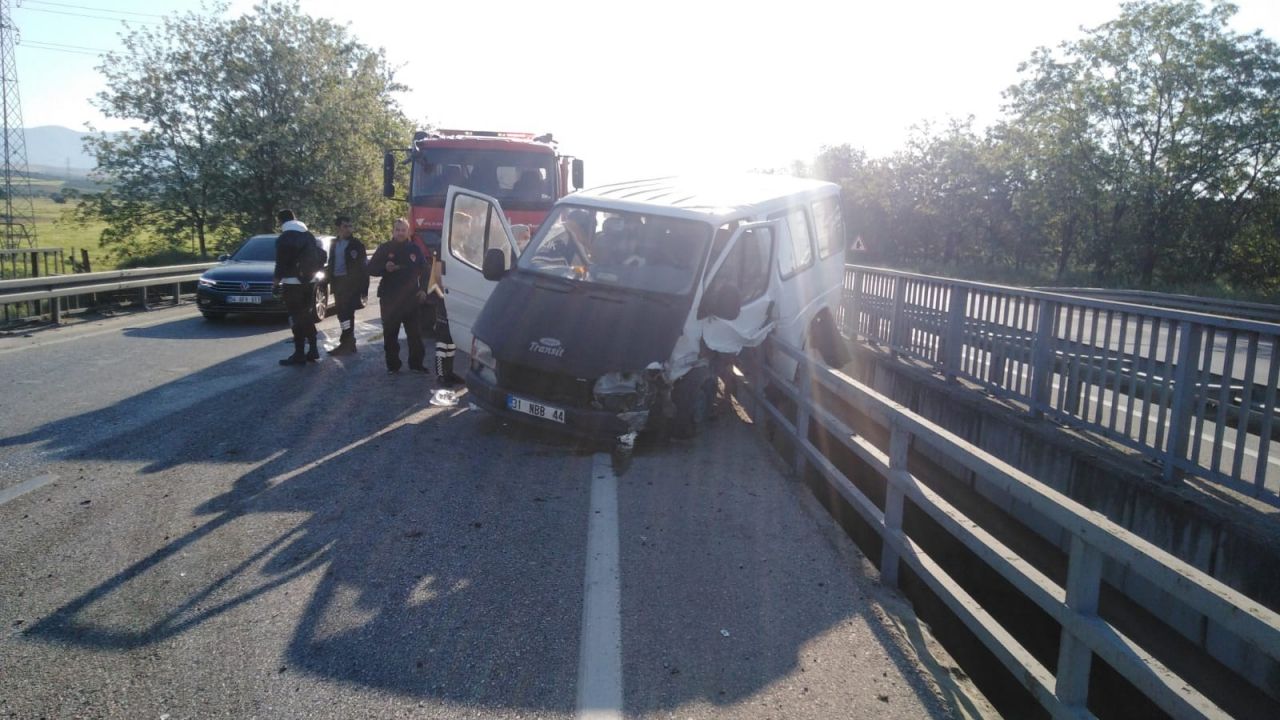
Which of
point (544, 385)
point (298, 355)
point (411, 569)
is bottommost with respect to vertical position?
point (411, 569)

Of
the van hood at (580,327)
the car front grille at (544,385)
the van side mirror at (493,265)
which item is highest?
the van side mirror at (493,265)

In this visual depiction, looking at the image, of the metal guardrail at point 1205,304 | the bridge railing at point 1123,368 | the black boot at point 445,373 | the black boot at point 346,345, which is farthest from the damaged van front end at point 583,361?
the metal guardrail at point 1205,304

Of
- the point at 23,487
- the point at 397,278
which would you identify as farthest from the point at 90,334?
the point at 23,487

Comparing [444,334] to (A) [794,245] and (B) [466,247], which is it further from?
(A) [794,245]

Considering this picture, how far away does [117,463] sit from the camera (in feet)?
21.1

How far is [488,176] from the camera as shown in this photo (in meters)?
13.1

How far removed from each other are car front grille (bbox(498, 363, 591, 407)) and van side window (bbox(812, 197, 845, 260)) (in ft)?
15.9

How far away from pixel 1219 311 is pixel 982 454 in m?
18.5

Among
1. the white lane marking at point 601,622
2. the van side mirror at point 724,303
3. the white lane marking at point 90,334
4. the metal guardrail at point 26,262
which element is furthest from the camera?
the metal guardrail at point 26,262

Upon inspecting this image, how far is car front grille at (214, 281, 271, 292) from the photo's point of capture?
1427cm

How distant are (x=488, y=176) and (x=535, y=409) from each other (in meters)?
6.98

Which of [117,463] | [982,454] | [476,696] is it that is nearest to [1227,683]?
[982,454]

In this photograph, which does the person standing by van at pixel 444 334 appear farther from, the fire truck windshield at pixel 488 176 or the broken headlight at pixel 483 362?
the fire truck windshield at pixel 488 176

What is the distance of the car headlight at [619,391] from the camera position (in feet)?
22.7
